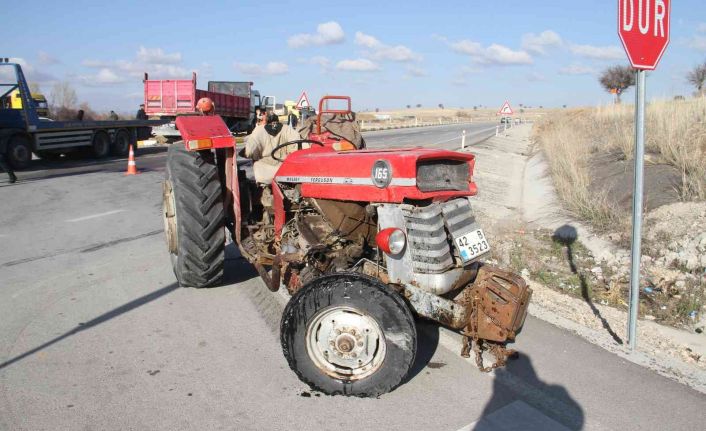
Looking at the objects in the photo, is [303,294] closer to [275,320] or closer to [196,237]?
[275,320]

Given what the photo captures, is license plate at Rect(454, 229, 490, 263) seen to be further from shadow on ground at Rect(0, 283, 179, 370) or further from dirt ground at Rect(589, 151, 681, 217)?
dirt ground at Rect(589, 151, 681, 217)

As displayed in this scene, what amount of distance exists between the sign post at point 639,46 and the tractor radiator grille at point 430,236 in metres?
1.54

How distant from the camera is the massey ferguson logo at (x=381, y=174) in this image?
3955 mm

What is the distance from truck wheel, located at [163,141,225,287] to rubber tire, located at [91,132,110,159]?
1532 cm

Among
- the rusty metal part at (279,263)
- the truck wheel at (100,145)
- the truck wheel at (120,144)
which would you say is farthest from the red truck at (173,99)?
the rusty metal part at (279,263)

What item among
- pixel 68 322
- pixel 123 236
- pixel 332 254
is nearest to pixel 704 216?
pixel 332 254

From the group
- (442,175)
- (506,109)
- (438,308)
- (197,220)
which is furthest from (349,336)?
(506,109)

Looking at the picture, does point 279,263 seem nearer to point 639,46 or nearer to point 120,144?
point 639,46

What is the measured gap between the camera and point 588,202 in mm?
8711

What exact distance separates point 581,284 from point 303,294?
3780 millimetres

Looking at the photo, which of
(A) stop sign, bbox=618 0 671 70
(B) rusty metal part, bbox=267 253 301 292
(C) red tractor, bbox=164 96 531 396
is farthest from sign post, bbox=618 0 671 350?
(B) rusty metal part, bbox=267 253 301 292

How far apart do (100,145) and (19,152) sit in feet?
12.0

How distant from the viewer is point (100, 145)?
64.3ft

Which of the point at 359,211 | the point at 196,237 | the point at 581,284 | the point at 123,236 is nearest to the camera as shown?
the point at 359,211
